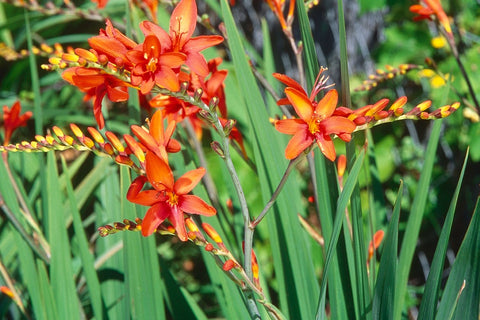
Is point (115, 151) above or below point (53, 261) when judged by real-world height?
above

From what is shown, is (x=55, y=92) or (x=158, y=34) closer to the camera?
(x=158, y=34)

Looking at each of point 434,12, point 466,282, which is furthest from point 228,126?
point 434,12

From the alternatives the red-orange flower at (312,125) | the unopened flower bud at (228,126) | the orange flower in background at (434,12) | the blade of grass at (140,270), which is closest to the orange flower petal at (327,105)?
the red-orange flower at (312,125)

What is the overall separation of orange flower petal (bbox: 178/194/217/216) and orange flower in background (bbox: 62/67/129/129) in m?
0.16

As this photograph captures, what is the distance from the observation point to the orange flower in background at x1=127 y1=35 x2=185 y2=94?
66 cm

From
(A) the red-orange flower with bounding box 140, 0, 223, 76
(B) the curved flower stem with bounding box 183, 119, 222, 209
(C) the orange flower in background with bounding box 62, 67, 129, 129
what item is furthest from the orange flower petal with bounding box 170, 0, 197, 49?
(B) the curved flower stem with bounding box 183, 119, 222, 209

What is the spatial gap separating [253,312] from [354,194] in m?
0.22

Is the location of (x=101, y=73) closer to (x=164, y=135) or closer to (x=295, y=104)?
(x=164, y=135)

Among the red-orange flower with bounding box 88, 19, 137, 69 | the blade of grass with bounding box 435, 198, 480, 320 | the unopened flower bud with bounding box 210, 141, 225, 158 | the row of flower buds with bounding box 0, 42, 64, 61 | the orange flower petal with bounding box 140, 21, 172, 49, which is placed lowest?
the blade of grass with bounding box 435, 198, 480, 320

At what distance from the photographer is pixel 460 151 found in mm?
1936

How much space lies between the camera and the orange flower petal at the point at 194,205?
26.5 inches

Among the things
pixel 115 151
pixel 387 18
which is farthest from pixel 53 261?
pixel 387 18

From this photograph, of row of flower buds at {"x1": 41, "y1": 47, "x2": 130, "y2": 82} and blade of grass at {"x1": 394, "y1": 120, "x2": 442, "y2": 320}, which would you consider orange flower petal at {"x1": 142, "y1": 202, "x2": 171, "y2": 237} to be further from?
blade of grass at {"x1": 394, "y1": 120, "x2": 442, "y2": 320}

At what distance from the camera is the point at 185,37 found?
752 millimetres
